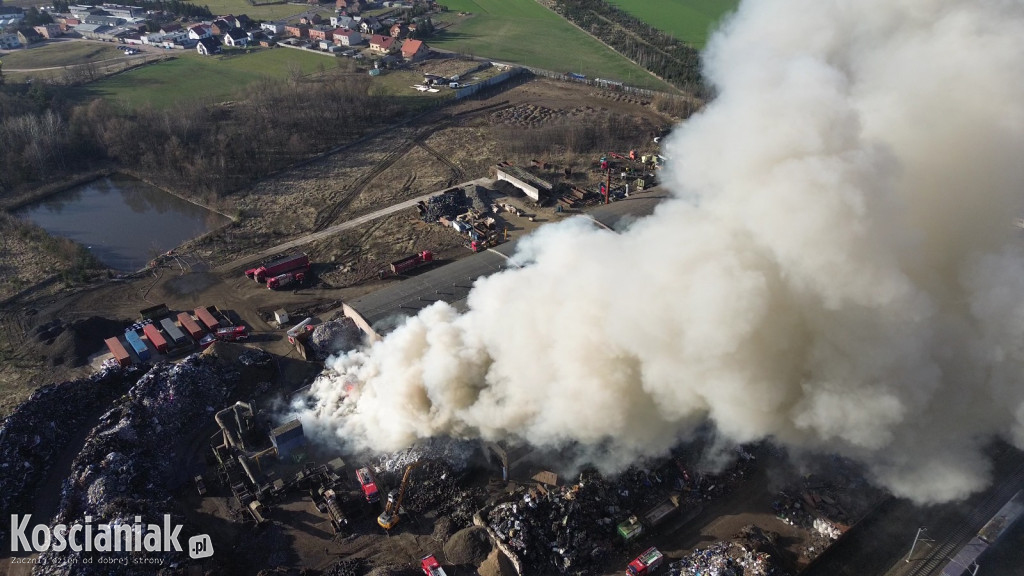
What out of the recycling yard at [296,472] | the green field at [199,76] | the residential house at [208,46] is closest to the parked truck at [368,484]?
the recycling yard at [296,472]

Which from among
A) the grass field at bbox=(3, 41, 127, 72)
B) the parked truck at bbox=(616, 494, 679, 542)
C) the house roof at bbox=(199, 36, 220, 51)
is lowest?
the parked truck at bbox=(616, 494, 679, 542)

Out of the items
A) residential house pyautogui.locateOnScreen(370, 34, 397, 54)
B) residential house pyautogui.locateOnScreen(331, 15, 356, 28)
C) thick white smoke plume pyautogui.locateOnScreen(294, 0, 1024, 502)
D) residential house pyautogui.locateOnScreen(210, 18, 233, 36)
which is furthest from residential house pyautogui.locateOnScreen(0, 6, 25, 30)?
thick white smoke plume pyautogui.locateOnScreen(294, 0, 1024, 502)

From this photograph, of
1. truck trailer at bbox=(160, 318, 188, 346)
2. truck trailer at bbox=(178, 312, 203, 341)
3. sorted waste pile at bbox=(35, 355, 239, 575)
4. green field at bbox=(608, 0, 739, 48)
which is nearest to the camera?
sorted waste pile at bbox=(35, 355, 239, 575)

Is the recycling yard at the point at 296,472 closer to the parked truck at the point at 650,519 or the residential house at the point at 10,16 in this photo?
the parked truck at the point at 650,519

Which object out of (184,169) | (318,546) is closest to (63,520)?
(318,546)

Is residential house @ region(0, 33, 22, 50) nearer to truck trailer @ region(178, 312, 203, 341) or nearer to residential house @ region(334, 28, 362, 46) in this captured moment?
residential house @ region(334, 28, 362, 46)

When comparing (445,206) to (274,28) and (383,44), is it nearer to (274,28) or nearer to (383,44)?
(383,44)
